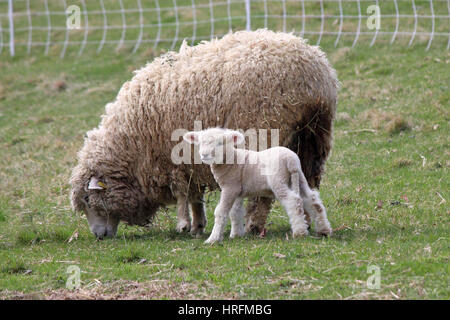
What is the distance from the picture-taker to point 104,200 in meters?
7.56

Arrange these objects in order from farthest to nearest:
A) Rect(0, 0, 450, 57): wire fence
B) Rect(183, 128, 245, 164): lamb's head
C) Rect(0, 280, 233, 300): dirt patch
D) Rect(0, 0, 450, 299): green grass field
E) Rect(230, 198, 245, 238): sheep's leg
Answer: Rect(0, 0, 450, 57): wire fence, Rect(230, 198, 245, 238): sheep's leg, Rect(183, 128, 245, 164): lamb's head, Rect(0, 0, 450, 299): green grass field, Rect(0, 280, 233, 300): dirt patch

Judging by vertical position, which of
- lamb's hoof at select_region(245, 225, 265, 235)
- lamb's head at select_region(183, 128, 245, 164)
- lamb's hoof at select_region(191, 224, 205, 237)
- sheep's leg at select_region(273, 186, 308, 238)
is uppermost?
lamb's head at select_region(183, 128, 245, 164)

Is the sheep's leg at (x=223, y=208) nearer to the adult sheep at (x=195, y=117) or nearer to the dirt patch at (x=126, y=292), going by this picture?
the adult sheep at (x=195, y=117)

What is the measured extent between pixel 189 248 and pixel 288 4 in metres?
11.2

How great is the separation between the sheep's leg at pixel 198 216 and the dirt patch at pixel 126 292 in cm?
221

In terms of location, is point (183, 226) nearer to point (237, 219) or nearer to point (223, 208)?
point (237, 219)

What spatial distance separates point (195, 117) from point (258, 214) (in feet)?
3.90

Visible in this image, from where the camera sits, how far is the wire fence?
14859 mm

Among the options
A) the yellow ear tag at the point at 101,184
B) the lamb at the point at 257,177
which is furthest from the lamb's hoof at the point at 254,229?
the yellow ear tag at the point at 101,184

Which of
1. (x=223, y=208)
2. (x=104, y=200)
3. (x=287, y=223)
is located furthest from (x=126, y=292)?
(x=287, y=223)

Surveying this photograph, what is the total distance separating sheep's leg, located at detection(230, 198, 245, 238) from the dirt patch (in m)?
1.44

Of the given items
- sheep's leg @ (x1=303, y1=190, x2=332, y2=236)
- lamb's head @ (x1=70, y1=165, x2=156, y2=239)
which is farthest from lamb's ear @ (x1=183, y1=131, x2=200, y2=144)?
lamb's head @ (x1=70, y1=165, x2=156, y2=239)

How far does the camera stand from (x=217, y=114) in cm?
689

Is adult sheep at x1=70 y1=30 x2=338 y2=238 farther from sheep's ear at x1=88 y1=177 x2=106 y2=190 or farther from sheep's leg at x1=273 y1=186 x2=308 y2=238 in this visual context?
sheep's leg at x1=273 y1=186 x2=308 y2=238
